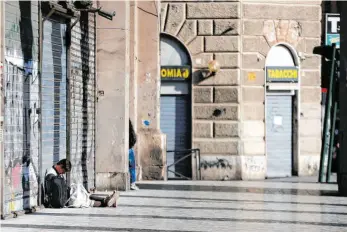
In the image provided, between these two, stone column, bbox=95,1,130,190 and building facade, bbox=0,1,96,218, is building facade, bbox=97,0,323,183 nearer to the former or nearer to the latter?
stone column, bbox=95,1,130,190

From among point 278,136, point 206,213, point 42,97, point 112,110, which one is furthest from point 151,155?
point 206,213

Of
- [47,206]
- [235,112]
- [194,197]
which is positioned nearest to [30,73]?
[47,206]

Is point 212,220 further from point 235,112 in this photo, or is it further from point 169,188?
point 235,112

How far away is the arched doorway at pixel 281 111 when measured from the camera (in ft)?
108

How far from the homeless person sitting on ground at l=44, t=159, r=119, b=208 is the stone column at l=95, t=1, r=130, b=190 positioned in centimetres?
386

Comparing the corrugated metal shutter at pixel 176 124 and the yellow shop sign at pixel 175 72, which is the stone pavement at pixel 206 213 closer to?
the corrugated metal shutter at pixel 176 124

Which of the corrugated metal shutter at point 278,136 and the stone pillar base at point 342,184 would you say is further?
the corrugated metal shutter at point 278,136

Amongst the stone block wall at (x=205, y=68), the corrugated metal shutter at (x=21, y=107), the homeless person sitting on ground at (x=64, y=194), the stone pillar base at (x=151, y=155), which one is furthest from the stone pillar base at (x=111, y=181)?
the stone block wall at (x=205, y=68)

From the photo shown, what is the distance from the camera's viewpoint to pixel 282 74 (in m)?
32.8

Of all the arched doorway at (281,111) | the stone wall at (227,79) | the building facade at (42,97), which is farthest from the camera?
Result: the arched doorway at (281,111)

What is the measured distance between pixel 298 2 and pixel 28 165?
1632 centimetres

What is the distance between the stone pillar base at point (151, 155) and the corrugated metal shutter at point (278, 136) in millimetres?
4819

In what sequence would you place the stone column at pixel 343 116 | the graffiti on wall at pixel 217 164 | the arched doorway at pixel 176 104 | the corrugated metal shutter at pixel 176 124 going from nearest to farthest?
the stone column at pixel 343 116 < the graffiti on wall at pixel 217 164 < the arched doorway at pixel 176 104 < the corrugated metal shutter at pixel 176 124

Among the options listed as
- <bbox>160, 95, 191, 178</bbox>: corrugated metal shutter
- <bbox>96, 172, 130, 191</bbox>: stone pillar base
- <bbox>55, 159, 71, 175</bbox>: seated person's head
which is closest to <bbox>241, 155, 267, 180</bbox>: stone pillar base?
<bbox>160, 95, 191, 178</bbox>: corrugated metal shutter
